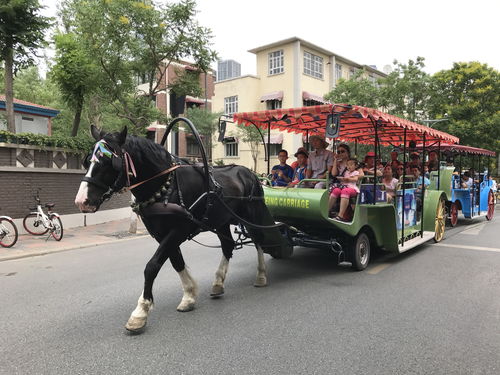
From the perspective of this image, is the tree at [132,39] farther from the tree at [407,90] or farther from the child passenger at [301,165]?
the tree at [407,90]

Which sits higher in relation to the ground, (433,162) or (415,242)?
(433,162)

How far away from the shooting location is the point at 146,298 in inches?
144

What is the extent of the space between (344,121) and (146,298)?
483cm

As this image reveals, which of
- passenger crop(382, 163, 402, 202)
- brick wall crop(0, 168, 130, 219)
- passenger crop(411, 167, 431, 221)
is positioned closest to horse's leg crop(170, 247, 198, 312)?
passenger crop(382, 163, 402, 202)

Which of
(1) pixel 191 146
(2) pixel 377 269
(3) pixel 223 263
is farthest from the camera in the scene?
(1) pixel 191 146

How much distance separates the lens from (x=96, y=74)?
1042cm

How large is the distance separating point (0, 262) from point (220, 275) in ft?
16.5

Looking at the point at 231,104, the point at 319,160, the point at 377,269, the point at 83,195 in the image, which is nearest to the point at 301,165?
the point at 319,160

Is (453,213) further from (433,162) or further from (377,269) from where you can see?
(377,269)

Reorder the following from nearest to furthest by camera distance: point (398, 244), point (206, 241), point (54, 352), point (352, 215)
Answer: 1. point (54, 352)
2. point (352, 215)
3. point (398, 244)
4. point (206, 241)

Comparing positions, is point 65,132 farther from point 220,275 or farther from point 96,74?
point 220,275

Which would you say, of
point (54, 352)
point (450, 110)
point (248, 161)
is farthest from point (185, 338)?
point (248, 161)

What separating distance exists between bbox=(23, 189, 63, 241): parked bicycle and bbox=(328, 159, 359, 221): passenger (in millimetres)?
6856

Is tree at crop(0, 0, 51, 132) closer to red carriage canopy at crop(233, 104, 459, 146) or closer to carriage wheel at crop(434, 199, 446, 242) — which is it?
red carriage canopy at crop(233, 104, 459, 146)
